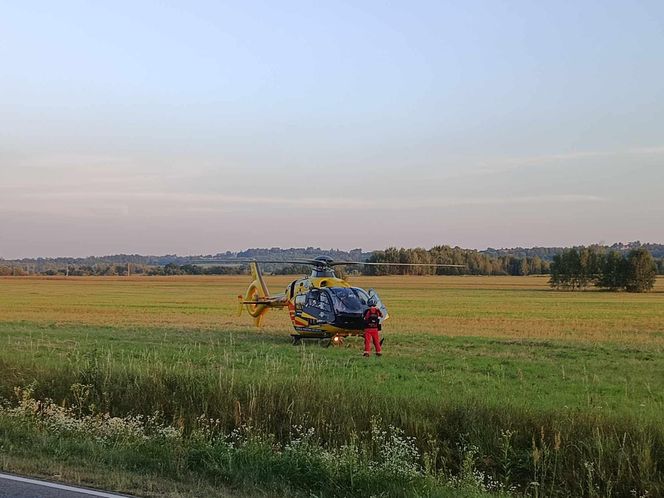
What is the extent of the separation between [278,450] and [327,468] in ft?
4.32

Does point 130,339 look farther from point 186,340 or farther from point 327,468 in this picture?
point 327,468

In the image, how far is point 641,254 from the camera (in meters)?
85.6

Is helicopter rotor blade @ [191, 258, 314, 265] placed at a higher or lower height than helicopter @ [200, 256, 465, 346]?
higher

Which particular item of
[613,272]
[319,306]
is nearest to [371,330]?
[319,306]

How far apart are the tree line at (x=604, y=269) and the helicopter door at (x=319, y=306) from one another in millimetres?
71658

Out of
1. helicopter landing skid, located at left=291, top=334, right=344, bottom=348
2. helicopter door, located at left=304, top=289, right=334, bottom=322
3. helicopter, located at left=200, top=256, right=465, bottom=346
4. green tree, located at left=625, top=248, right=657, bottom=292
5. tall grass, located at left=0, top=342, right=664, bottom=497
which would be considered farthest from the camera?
green tree, located at left=625, top=248, right=657, bottom=292

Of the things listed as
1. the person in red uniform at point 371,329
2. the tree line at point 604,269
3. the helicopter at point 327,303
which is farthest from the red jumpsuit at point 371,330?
the tree line at point 604,269

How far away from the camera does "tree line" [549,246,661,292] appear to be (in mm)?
86062

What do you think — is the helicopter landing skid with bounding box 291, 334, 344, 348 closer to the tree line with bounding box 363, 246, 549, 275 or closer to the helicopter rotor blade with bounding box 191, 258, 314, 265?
the helicopter rotor blade with bounding box 191, 258, 314, 265

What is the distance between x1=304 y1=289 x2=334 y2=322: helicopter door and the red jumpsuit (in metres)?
1.90

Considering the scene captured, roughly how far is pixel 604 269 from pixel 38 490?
90966mm

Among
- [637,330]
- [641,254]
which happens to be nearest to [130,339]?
[637,330]

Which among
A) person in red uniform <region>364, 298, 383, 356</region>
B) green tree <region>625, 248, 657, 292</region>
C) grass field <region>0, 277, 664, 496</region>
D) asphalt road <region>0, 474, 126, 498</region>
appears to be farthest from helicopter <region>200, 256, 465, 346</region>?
green tree <region>625, 248, 657, 292</region>

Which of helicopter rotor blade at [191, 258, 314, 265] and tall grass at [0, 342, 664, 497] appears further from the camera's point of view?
helicopter rotor blade at [191, 258, 314, 265]
